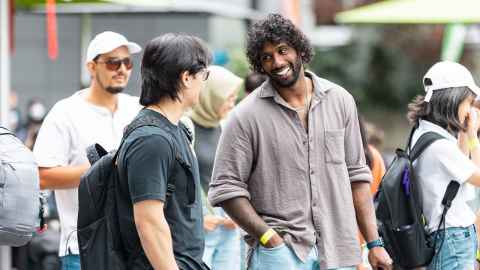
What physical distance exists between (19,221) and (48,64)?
35.5 ft

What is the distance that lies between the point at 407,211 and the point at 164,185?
1.90 m

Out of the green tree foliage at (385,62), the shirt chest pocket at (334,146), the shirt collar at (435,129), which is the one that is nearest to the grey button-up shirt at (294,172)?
the shirt chest pocket at (334,146)

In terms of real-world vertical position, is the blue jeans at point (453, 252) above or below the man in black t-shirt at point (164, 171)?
below

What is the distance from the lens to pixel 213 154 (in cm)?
663

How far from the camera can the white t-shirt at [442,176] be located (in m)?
5.50

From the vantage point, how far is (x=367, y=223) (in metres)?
5.08

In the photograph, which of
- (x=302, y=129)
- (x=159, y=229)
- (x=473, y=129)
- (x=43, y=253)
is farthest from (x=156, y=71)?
(x=43, y=253)

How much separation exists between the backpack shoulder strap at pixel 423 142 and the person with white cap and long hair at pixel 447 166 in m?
0.02

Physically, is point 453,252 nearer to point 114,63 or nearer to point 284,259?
point 284,259

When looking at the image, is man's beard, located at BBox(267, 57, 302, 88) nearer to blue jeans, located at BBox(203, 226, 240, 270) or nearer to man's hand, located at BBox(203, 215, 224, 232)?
man's hand, located at BBox(203, 215, 224, 232)

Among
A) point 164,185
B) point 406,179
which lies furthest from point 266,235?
point 406,179

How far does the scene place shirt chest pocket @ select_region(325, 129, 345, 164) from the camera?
4891mm

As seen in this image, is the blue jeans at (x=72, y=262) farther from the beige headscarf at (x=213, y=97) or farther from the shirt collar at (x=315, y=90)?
the beige headscarf at (x=213, y=97)

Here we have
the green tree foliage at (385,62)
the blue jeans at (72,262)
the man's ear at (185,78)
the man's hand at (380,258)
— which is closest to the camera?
the man's ear at (185,78)
